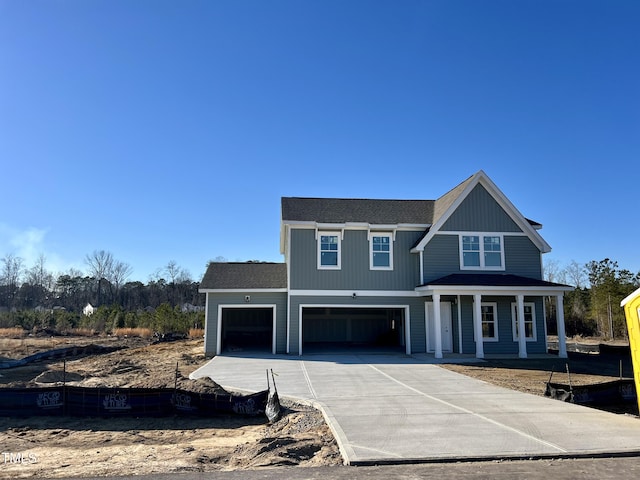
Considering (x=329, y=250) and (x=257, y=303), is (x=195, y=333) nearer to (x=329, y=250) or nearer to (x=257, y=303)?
(x=257, y=303)

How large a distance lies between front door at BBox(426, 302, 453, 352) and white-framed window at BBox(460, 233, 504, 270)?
233 cm

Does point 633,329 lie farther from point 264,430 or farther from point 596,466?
point 264,430

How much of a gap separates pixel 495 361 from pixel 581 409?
31.2ft

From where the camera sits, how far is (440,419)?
26.1 feet

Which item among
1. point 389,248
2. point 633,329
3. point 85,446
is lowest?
point 85,446

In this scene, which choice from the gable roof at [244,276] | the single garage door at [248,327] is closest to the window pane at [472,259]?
the gable roof at [244,276]

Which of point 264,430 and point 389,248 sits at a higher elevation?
point 389,248

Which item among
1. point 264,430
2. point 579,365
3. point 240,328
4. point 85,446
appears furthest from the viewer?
point 240,328

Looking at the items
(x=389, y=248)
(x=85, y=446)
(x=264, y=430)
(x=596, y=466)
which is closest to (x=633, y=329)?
(x=596, y=466)

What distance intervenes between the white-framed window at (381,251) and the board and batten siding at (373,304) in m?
1.51

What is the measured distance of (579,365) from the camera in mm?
17516

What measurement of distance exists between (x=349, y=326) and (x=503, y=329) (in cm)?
914

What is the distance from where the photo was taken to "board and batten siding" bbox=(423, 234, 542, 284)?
2084 cm

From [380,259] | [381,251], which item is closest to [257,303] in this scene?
[380,259]
